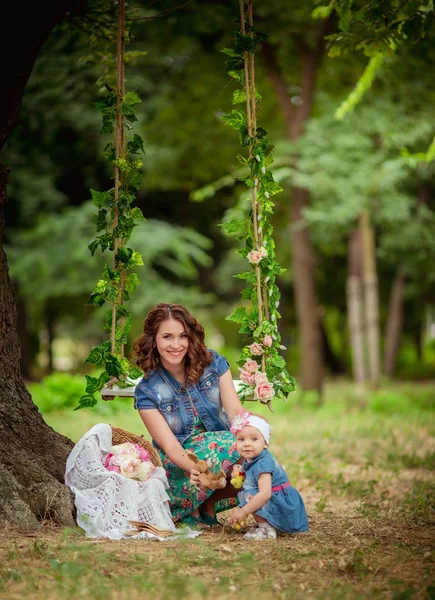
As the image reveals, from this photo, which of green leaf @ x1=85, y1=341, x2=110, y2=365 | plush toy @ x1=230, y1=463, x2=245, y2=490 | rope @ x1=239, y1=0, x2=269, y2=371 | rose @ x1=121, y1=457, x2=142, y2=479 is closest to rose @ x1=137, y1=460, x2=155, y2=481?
rose @ x1=121, y1=457, x2=142, y2=479

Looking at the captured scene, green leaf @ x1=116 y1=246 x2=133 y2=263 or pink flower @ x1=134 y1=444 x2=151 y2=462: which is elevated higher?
green leaf @ x1=116 y1=246 x2=133 y2=263

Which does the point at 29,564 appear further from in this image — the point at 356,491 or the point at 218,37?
the point at 218,37

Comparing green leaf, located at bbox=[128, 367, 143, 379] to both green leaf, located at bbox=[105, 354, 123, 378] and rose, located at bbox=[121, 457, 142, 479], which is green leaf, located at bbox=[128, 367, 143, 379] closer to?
green leaf, located at bbox=[105, 354, 123, 378]

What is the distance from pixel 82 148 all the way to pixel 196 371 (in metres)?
12.5

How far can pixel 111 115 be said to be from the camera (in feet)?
15.9

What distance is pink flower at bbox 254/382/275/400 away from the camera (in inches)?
173

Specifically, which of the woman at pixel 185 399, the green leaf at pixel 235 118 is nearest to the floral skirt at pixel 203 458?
the woman at pixel 185 399

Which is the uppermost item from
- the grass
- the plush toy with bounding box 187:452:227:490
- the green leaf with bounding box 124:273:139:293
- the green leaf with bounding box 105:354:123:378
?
the green leaf with bounding box 124:273:139:293

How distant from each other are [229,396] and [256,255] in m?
0.83

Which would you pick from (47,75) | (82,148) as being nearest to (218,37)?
(47,75)

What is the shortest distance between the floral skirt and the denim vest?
0.07 metres

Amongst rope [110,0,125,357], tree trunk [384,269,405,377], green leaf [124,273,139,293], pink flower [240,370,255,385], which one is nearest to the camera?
pink flower [240,370,255,385]

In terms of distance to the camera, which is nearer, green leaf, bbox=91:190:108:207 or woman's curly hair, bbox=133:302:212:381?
woman's curly hair, bbox=133:302:212:381

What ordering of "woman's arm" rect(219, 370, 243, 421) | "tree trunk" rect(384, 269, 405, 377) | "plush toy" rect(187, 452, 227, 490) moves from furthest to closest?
"tree trunk" rect(384, 269, 405, 377) < "woman's arm" rect(219, 370, 243, 421) < "plush toy" rect(187, 452, 227, 490)
